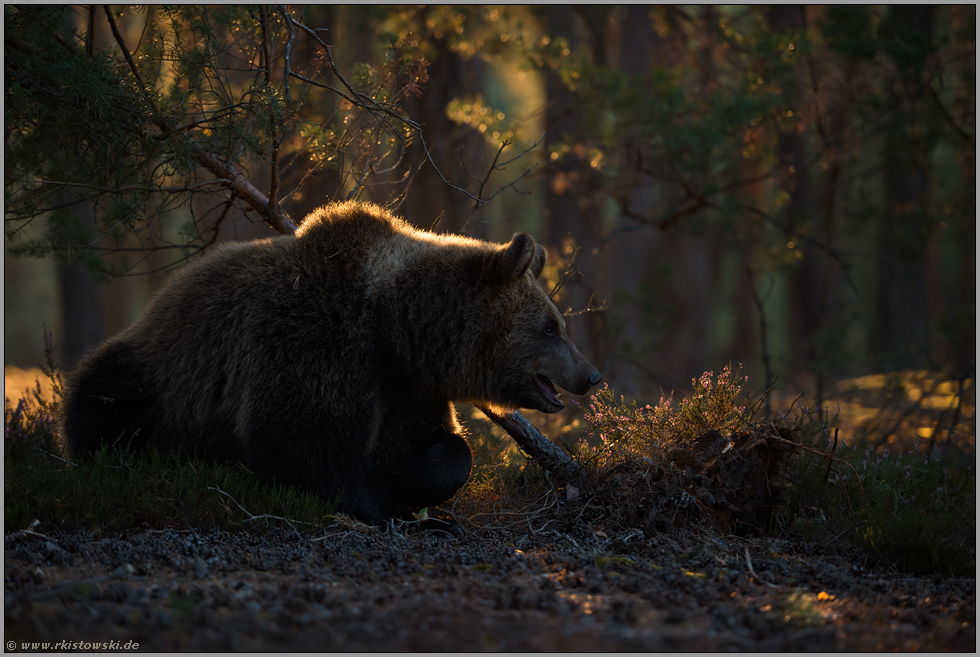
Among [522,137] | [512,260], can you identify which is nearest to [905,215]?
[522,137]

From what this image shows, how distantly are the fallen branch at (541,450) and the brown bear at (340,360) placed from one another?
0.94ft

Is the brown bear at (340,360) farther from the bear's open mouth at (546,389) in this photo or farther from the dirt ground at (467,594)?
the dirt ground at (467,594)

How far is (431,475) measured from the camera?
460cm

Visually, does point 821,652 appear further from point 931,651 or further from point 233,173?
point 233,173

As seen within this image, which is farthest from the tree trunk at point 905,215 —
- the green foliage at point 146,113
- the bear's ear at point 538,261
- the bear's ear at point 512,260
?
the green foliage at point 146,113

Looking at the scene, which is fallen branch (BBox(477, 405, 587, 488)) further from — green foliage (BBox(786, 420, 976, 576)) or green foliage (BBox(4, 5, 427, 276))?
green foliage (BBox(4, 5, 427, 276))

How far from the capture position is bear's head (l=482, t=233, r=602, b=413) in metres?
4.77

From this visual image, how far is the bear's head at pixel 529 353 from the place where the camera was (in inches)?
188

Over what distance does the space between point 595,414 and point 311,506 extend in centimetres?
205

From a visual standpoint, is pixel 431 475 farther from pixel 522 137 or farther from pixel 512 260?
pixel 522 137

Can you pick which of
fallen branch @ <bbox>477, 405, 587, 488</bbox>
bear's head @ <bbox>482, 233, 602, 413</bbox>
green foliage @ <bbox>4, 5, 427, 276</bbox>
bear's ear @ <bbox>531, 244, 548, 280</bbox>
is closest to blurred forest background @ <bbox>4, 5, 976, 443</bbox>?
green foliage @ <bbox>4, 5, 427, 276</bbox>

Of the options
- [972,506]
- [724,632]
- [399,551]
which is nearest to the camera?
[724,632]

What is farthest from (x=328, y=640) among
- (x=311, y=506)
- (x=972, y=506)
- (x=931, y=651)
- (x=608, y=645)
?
(x=972, y=506)

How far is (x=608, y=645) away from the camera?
258cm
